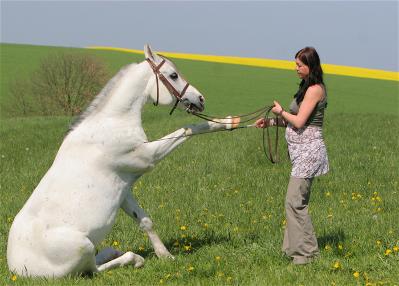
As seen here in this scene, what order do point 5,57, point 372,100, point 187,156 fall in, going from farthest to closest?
1. point 5,57
2. point 372,100
3. point 187,156

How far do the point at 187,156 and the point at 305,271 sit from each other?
9199mm

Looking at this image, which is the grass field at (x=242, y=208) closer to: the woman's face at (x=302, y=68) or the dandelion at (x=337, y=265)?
the dandelion at (x=337, y=265)

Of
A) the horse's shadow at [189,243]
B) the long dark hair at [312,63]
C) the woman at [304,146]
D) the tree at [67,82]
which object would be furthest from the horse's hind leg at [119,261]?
the tree at [67,82]

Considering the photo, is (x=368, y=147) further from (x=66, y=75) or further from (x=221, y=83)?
(x=221, y=83)

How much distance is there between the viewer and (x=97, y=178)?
673 cm

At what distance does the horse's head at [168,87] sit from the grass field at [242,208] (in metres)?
1.96

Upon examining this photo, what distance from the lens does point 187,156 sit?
15656 millimetres

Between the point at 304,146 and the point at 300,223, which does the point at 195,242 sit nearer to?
the point at 300,223

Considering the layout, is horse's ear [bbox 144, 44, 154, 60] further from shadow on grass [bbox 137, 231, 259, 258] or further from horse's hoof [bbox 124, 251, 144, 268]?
shadow on grass [bbox 137, 231, 259, 258]

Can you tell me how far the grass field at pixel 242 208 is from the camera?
6660mm

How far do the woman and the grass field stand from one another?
305mm

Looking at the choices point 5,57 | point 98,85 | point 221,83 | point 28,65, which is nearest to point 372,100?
point 221,83

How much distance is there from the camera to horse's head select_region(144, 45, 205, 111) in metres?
7.01

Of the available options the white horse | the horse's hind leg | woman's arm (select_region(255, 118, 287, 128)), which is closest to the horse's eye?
the white horse
